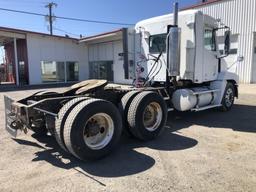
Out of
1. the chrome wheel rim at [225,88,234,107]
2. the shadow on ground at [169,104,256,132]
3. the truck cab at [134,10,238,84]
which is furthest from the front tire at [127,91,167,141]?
the chrome wheel rim at [225,88,234,107]

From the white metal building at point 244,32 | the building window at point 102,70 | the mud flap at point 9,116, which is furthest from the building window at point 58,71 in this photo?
the mud flap at point 9,116

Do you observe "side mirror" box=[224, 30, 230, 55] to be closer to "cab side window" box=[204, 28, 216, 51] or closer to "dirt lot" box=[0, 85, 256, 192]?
"cab side window" box=[204, 28, 216, 51]

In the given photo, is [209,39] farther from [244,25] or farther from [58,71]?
[58,71]

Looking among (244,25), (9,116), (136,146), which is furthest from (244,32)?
(9,116)

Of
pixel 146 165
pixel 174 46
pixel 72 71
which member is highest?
pixel 174 46

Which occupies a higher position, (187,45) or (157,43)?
(157,43)

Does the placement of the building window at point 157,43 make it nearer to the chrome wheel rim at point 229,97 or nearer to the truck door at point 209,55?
the truck door at point 209,55

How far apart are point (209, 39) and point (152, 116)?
3399mm

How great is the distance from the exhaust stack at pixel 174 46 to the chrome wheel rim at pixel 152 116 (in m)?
1.41

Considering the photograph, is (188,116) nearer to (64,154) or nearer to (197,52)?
→ (197,52)

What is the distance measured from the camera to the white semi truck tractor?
175 inches

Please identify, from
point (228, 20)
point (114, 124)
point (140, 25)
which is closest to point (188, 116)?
point (140, 25)

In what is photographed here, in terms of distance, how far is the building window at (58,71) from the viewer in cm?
2553

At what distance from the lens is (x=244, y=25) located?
1911 cm
